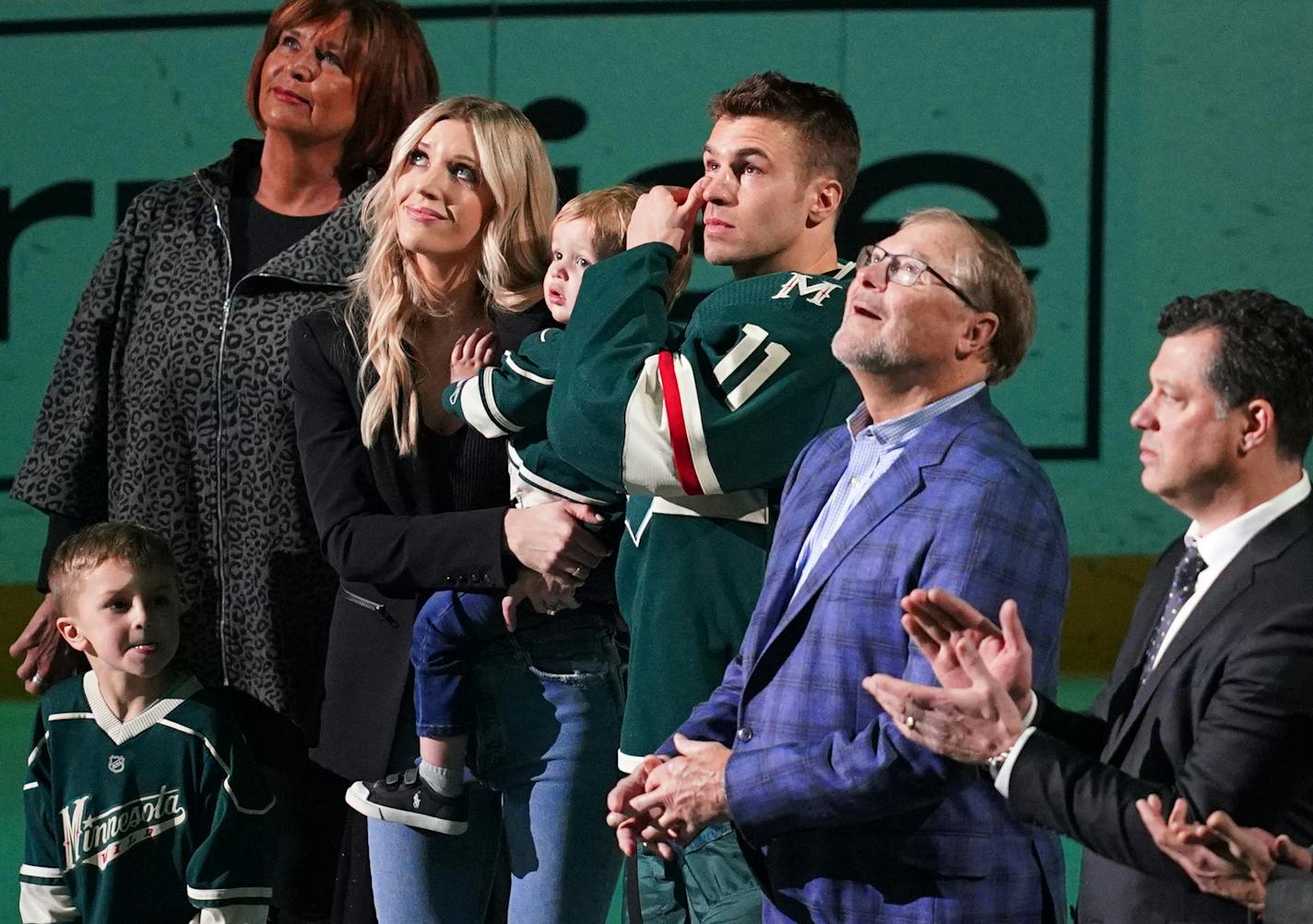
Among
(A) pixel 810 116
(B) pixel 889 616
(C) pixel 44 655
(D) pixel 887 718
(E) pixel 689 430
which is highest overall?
(A) pixel 810 116

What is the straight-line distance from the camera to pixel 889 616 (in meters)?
2.20

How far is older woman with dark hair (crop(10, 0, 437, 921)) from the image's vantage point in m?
3.27

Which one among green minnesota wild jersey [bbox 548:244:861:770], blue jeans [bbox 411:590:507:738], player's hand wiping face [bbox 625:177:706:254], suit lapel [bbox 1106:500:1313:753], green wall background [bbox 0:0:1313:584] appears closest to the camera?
suit lapel [bbox 1106:500:1313:753]

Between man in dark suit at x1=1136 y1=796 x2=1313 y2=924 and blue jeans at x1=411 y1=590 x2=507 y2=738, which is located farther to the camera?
blue jeans at x1=411 y1=590 x2=507 y2=738

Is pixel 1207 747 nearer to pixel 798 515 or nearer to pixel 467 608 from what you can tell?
pixel 798 515

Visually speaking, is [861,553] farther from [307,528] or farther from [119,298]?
[119,298]

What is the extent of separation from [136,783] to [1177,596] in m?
1.76

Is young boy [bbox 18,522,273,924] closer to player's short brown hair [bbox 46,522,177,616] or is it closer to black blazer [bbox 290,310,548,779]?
player's short brown hair [bbox 46,522,177,616]

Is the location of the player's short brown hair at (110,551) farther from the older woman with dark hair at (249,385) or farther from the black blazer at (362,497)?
the black blazer at (362,497)

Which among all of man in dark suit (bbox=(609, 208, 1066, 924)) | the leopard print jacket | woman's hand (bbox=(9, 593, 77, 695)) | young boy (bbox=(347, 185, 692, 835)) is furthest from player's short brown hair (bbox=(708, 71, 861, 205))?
woman's hand (bbox=(9, 593, 77, 695))

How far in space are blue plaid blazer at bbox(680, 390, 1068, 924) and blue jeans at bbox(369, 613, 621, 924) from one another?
2.03 feet

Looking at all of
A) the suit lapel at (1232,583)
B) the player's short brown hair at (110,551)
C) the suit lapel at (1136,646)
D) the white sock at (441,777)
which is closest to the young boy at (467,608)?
the white sock at (441,777)

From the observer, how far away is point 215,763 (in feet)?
10.4

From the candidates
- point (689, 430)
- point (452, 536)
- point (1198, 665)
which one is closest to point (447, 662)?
point (452, 536)
